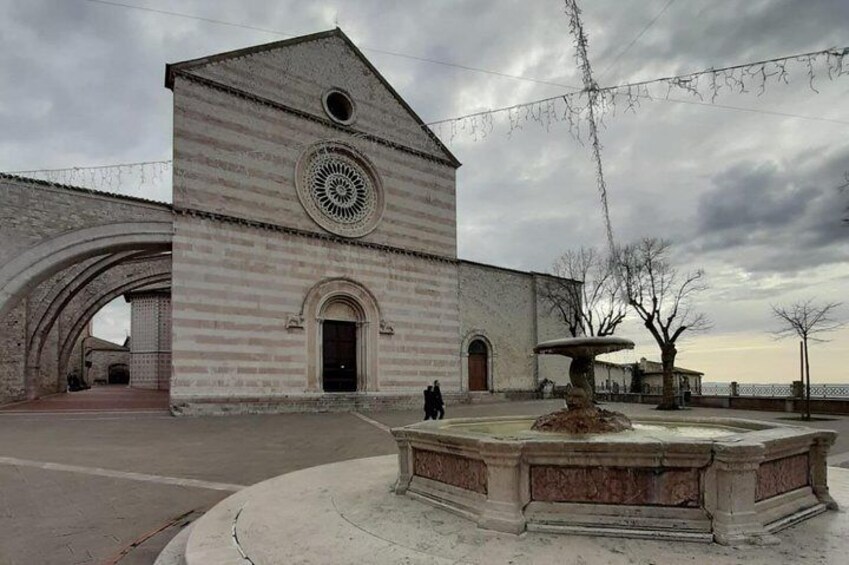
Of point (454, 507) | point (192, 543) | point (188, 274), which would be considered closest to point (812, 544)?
point (454, 507)

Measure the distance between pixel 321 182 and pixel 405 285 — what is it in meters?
5.37

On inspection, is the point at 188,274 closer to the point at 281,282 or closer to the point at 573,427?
the point at 281,282

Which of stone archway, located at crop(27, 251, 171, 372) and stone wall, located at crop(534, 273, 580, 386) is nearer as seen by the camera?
stone archway, located at crop(27, 251, 171, 372)

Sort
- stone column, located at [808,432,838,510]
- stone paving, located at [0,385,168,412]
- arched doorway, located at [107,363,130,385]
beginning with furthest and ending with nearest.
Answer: arched doorway, located at [107,363,130,385] → stone paving, located at [0,385,168,412] → stone column, located at [808,432,838,510]

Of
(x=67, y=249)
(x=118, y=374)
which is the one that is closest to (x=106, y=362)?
(x=118, y=374)

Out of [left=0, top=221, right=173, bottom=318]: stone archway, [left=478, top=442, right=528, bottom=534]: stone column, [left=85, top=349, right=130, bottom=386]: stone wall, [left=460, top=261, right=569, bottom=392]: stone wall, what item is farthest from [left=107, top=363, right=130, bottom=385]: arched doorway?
[left=478, top=442, right=528, bottom=534]: stone column

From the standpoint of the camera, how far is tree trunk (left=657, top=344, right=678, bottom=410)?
22.5 metres

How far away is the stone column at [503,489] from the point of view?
13.9ft

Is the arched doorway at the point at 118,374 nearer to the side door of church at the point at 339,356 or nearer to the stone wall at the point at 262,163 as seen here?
the side door of church at the point at 339,356

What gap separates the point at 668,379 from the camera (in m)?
22.7

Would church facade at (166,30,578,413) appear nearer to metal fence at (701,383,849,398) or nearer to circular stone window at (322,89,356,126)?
circular stone window at (322,89,356,126)

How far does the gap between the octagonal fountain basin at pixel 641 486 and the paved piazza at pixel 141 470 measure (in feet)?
0.69

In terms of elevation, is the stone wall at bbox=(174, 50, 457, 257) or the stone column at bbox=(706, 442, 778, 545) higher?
the stone wall at bbox=(174, 50, 457, 257)

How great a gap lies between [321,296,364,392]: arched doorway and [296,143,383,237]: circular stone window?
9.58 feet
